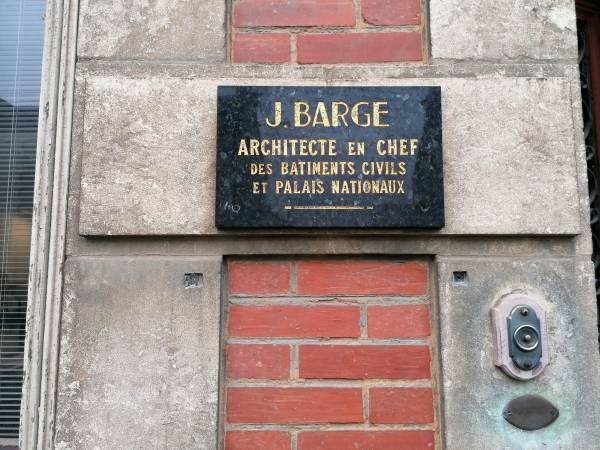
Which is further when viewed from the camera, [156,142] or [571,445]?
[156,142]

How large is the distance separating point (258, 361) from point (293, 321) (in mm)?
139

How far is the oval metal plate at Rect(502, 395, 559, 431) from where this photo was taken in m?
1.51

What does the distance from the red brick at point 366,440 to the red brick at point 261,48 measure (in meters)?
1.03

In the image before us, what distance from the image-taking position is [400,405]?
155 centimetres

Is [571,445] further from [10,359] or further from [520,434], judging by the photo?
[10,359]

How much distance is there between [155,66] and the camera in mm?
1652

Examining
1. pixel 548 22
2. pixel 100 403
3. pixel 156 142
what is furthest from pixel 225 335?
pixel 548 22

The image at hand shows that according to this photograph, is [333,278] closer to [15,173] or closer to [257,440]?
[257,440]

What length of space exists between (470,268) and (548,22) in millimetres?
746

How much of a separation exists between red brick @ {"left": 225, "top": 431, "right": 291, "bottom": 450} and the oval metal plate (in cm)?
57

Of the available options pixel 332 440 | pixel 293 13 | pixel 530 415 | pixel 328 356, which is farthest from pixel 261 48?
pixel 530 415

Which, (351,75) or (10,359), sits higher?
(351,75)

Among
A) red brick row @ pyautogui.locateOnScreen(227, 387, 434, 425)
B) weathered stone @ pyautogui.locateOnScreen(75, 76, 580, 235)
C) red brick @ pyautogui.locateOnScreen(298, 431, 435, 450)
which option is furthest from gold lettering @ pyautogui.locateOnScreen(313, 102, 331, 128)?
A: red brick @ pyautogui.locateOnScreen(298, 431, 435, 450)

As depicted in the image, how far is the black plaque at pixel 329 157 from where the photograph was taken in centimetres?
157
